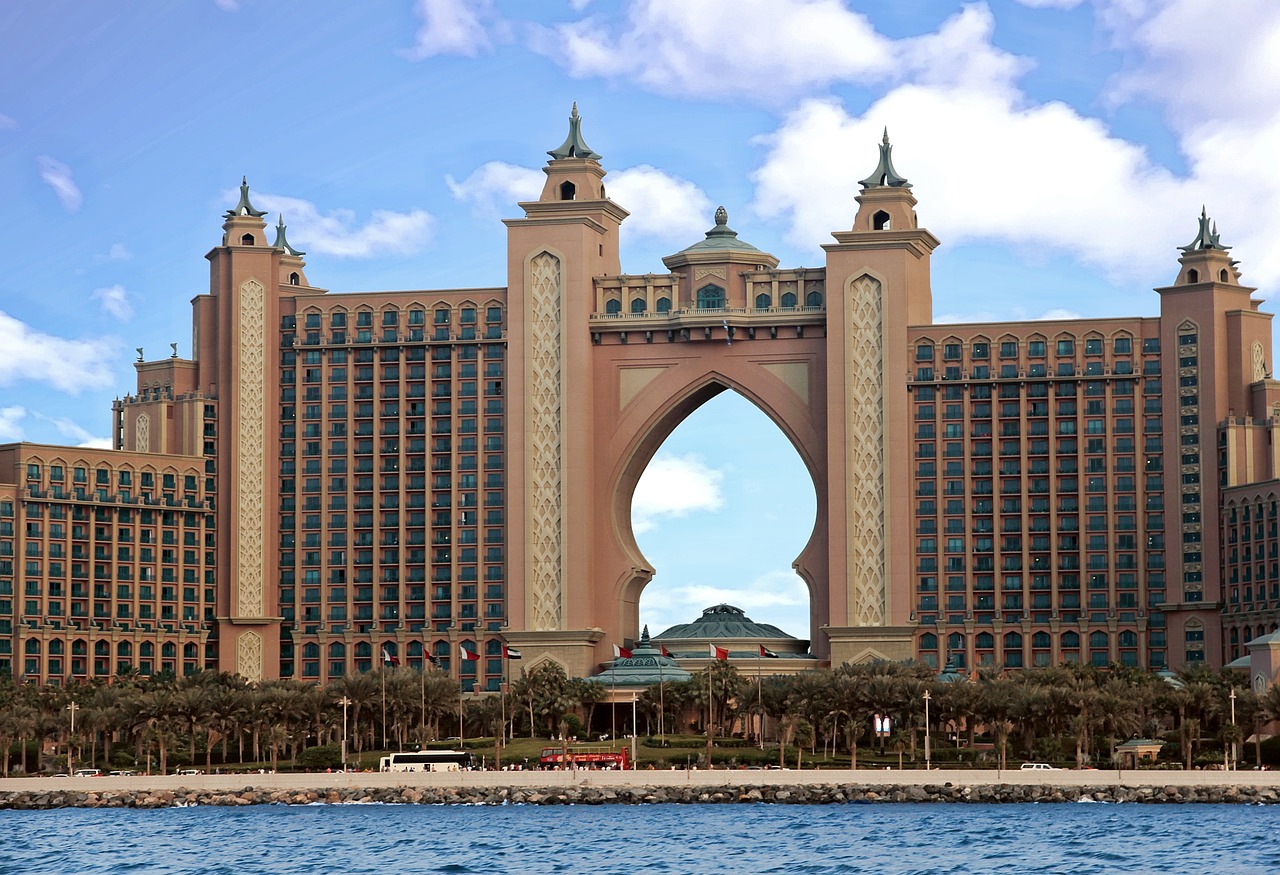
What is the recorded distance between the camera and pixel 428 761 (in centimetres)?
15950

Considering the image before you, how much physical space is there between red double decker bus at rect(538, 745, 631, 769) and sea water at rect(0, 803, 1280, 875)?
1843 centimetres

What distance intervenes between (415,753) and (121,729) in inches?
896

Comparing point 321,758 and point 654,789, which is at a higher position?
point 321,758

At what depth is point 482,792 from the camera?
479 ft

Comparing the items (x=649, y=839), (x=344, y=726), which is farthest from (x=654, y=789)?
(x=344, y=726)

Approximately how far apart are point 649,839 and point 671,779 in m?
26.6

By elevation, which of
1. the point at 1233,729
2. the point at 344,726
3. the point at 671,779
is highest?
the point at 344,726

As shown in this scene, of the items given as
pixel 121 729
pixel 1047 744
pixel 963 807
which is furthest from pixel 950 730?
pixel 121 729

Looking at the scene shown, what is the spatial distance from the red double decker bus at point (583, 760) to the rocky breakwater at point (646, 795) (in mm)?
10928

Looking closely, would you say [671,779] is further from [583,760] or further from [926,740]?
[926,740]

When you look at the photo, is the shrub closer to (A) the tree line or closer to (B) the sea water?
(A) the tree line

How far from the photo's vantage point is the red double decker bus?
160 metres

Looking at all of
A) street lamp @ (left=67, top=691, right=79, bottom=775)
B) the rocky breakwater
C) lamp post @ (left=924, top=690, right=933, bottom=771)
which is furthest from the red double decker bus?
Answer: street lamp @ (left=67, top=691, right=79, bottom=775)

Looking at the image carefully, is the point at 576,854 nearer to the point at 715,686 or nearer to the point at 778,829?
the point at 778,829
